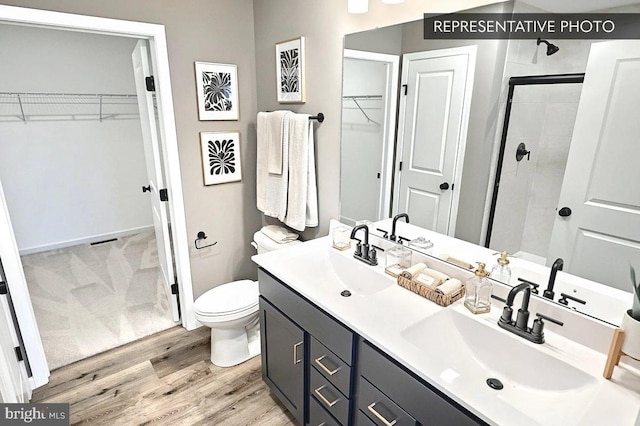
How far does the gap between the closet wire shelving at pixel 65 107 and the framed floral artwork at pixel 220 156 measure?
2376 millimetres

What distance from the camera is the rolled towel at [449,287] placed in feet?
4.48

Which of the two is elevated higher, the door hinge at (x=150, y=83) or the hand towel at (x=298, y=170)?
the door hinge at (x=150, y=83)

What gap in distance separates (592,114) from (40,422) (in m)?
2.72

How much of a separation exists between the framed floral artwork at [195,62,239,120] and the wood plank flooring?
5.46 feet

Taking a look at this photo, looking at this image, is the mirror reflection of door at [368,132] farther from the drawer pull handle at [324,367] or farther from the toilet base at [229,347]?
the toilet base at [229,347]

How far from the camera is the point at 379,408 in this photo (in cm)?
120

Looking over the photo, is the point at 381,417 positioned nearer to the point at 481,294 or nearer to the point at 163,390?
the point at 481,294

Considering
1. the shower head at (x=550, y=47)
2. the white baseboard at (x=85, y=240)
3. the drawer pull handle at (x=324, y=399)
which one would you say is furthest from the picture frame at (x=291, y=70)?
the white baseboard at (x=85, y=240)

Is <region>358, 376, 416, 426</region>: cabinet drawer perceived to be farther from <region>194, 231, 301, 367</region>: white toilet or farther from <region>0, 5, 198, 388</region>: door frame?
<region>0, 5, 198, 388</region>: door frame

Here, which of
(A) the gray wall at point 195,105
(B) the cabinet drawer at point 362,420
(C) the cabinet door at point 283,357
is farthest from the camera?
(A) the gray wall at point 195,105

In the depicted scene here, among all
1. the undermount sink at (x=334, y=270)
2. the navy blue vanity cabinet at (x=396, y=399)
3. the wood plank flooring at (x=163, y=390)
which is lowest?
the wood plank flooring at (x=163, y=390)

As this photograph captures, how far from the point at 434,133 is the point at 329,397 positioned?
4.07 ft

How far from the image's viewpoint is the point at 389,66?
1.70 meters

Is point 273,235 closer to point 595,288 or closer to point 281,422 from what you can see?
point 281,422
